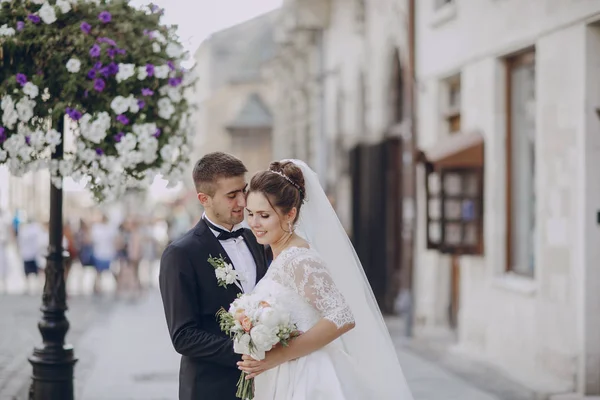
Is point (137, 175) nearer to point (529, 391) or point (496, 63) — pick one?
point (529, 391)

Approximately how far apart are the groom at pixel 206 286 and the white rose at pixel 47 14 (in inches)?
103

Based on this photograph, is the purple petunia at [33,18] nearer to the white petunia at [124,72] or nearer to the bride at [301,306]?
the white petunia at [124,72]

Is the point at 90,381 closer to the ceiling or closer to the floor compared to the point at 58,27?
closer to the floor

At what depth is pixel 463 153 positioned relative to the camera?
38.1 ft

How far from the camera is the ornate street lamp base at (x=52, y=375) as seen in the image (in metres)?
7.27

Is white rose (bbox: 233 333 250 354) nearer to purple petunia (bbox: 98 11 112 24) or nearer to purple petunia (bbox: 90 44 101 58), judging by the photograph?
purple petunia (bbox: 90 44 101 58)

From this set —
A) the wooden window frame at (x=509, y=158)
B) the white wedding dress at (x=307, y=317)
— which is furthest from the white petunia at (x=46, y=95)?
Result: the wooden window frame at (x=509, y=158)

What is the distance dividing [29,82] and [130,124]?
2.27 ft

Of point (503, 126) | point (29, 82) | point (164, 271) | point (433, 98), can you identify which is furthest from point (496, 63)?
point (164, 271)

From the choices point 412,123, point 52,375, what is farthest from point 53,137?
point 412,123

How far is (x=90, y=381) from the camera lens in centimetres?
1025

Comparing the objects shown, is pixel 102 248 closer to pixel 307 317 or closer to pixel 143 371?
pixel 143 371

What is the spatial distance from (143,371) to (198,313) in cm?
675

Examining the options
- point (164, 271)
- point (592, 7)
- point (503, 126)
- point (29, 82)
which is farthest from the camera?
point (503, 126)
